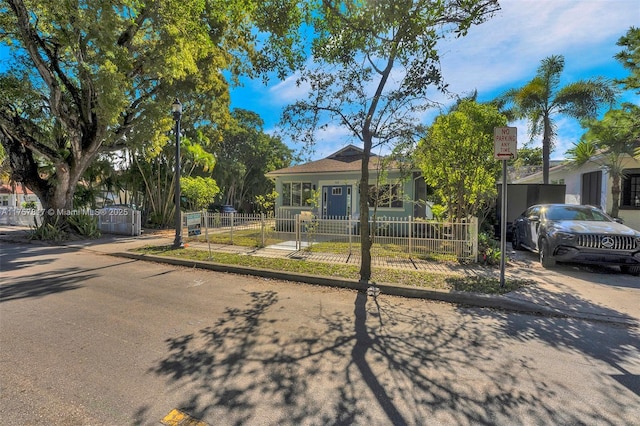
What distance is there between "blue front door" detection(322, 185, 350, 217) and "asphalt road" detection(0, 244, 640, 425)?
1120 centimetres

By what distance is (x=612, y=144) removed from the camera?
41.0 ft

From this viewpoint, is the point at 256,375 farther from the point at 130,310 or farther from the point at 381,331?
the point at 130,310

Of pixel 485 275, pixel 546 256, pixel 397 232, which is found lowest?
pixel 485 275

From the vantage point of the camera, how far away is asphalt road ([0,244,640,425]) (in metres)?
2.58

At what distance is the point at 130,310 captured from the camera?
4934mm

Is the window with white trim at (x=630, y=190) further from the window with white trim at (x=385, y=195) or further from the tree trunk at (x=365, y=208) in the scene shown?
the tree trunk at (x=365, y=208)

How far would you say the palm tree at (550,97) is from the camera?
1519cm

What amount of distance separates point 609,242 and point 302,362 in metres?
7.45

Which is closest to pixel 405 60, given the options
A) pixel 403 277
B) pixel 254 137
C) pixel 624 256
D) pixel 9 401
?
pixel 403 277

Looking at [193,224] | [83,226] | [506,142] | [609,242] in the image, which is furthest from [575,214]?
[83,226]

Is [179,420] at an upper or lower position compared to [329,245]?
lower

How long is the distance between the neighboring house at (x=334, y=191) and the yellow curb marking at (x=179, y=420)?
1227 centimetres

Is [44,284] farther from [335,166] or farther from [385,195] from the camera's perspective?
[335,166]

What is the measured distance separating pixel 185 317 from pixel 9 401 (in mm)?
2085
